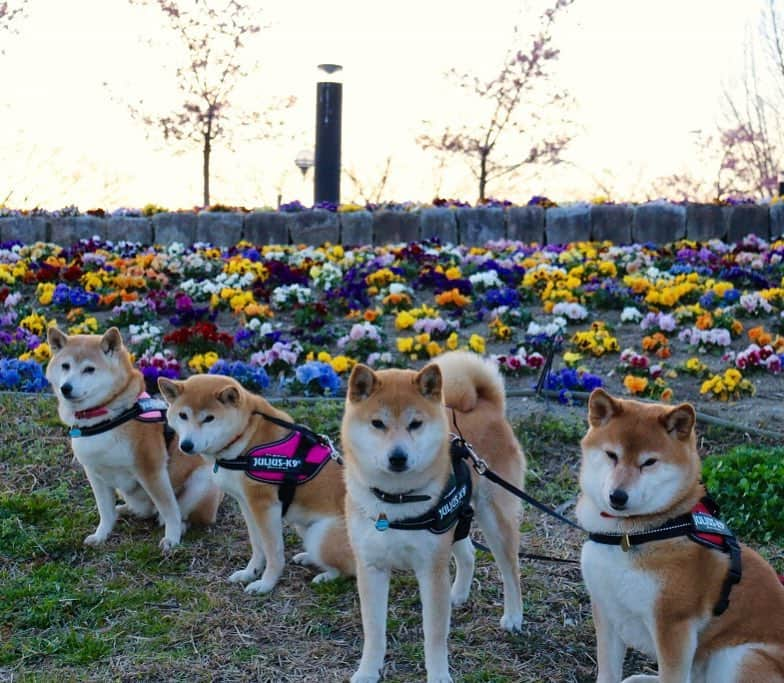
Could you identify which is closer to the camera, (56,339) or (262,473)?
(262,473)

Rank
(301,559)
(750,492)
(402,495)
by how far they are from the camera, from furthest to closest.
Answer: (750,492)
(301,559)
(402,495)

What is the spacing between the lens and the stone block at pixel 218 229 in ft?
39.7

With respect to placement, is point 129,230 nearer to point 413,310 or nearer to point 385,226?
point 385,226

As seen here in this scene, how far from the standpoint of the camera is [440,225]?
12.1 m

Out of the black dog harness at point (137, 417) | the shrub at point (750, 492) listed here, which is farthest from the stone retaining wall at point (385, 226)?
the black dog harness at point (137, 417)

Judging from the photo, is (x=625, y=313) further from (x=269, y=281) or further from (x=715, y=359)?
(x=269, y=281)

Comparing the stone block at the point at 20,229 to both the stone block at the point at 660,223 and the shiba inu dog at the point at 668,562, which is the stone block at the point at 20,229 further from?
the shiba inu dog at the point at 668,562

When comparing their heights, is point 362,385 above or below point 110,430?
above

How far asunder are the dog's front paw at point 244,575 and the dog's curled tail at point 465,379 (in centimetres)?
141

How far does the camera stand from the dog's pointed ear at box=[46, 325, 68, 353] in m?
5.16

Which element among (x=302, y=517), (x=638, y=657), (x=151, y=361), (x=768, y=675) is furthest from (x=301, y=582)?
(x=151, y=361)

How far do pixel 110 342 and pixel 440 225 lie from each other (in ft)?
24.1

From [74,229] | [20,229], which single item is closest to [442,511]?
[74,229]

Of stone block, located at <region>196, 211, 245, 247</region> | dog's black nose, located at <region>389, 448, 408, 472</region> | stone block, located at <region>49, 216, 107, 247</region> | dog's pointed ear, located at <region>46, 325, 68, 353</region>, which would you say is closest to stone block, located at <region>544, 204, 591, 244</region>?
stone block, located at <region>196, 211, 245, 247</region>
